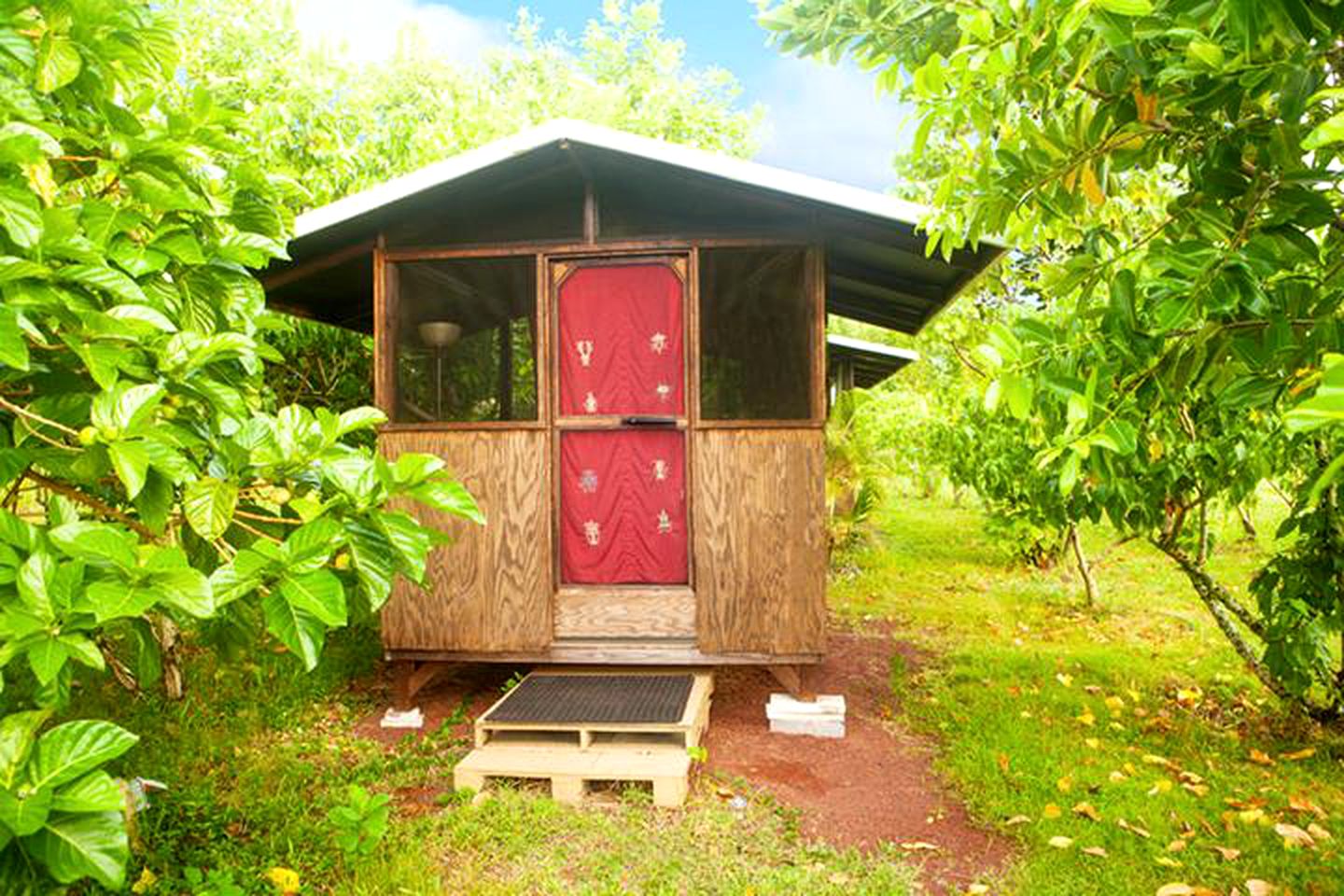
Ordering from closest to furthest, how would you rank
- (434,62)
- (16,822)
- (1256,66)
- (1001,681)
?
(16,822) < (1256,66) < (1001,681) < (434,62)

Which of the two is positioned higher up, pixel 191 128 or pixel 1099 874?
pixel 191 128

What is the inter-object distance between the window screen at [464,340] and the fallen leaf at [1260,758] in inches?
176

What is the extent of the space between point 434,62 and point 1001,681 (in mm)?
22322

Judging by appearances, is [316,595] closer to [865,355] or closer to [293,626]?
[293,626]

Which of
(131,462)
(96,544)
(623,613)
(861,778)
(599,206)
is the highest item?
(599,206)

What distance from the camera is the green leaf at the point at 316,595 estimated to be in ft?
5.15

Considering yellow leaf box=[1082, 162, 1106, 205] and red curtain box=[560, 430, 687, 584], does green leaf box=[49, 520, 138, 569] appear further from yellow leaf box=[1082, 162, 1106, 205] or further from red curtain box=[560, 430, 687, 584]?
red curtain box=[560, 430, 687, 584]

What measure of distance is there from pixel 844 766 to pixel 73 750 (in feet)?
12.7

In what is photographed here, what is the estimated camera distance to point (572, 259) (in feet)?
16.4

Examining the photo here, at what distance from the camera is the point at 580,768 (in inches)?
155

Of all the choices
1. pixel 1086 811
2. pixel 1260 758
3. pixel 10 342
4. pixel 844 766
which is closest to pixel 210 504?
pixel 10 342

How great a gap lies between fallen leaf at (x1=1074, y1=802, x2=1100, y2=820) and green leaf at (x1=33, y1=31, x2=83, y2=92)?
14.5ft

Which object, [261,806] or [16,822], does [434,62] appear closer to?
[261,806]

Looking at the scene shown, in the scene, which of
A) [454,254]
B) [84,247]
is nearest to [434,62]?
[454,254]
